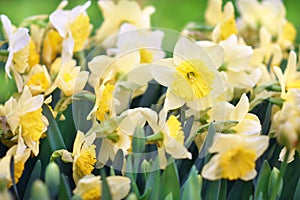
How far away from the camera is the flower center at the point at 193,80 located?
963 millimetres

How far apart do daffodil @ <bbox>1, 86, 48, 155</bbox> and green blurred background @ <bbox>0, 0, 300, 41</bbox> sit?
122 centimetres

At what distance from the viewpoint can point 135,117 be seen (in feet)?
2.96

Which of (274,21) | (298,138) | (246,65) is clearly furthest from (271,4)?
(298,138)

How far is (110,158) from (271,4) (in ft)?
2.89

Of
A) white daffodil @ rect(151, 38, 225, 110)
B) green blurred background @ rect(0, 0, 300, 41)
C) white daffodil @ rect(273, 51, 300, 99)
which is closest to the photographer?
white daffodil @ rect(151, 38, 225, 110)

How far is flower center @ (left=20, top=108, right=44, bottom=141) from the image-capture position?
3.09ft

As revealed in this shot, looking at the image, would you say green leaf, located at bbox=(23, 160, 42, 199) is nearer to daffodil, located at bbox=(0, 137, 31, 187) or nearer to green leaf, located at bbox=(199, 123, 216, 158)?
daffodil, located at bbox=(0, 137, 31, 187)

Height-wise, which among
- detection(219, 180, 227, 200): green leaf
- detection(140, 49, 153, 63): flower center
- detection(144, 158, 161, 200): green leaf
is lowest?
detection(219, 180, 227, 200): green leaf

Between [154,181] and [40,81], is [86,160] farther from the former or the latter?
[40,81]

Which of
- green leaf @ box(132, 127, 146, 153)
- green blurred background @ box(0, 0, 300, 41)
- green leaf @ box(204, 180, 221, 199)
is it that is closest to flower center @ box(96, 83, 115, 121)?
green leaf @ box(132, 127, 146, 153)

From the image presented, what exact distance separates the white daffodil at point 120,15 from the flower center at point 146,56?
7.2 inches

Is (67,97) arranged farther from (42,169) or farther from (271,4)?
(271,4)

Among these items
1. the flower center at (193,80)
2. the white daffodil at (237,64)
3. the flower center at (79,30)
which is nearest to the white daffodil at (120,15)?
the flower center at (79,30)

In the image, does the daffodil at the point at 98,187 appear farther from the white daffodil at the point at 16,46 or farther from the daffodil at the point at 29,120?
the white daffodil at the point at 16,46
